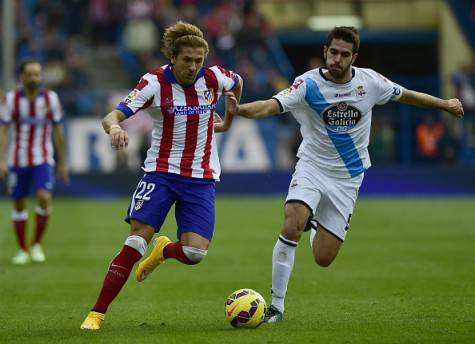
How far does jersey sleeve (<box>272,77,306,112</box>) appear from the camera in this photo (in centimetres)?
816

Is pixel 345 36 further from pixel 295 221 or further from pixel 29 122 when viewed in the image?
pixel 29 122

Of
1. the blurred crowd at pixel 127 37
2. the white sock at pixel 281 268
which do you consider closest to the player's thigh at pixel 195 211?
the white sock at pixel 281 268

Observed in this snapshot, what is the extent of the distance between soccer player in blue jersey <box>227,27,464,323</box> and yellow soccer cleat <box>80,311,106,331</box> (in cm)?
130

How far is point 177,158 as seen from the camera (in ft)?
27.0

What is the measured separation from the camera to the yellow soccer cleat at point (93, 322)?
25.7 feet

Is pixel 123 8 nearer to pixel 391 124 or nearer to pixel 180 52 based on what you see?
pixel 391 124

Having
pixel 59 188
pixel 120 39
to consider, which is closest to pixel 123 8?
pixel 120 39

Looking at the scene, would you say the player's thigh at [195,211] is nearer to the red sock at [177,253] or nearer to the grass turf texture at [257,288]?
the red sock at [177,253]

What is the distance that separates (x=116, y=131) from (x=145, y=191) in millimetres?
962

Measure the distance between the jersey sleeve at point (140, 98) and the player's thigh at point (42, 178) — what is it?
17.2 ft

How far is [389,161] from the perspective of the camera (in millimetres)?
26062

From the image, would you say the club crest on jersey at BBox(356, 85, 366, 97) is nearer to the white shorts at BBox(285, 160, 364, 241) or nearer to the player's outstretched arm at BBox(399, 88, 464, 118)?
the player's outstretched arm at BBox(399, 88, 464, 118)

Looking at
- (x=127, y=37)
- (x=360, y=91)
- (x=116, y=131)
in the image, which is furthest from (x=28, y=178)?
(x=127, y=37)

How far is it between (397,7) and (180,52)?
27.3 meters
